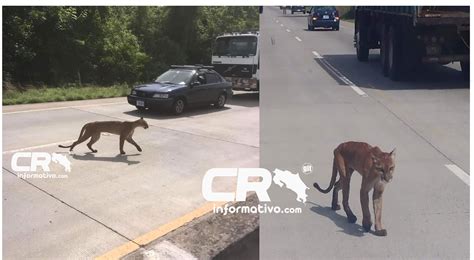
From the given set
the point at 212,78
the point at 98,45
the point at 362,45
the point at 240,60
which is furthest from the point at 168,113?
the point at 362,45

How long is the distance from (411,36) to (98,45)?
A: 4113mm

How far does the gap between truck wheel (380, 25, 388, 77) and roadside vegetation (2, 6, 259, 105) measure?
7.11 ft

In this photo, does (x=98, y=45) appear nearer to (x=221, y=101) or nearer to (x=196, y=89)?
(x=196, y=89)

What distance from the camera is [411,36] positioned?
6430 millimetres

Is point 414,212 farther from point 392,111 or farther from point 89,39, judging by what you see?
point 89,39

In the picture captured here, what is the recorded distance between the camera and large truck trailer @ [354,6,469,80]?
16.3 feet

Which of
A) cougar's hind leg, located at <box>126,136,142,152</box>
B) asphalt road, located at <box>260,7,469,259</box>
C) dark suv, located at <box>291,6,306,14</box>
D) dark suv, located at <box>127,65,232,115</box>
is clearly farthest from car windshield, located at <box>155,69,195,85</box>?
dark suv, located at <box>291,6,306,14</box>

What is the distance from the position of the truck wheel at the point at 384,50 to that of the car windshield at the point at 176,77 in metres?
2.27

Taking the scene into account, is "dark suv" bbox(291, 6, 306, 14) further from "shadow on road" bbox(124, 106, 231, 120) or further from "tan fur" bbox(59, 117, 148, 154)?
"tan fur" bbox(59, 117, 148, 154)

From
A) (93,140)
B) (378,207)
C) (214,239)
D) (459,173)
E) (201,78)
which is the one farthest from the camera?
(201,78)

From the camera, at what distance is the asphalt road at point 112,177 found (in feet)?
11.0

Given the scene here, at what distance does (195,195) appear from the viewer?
3621 mm
